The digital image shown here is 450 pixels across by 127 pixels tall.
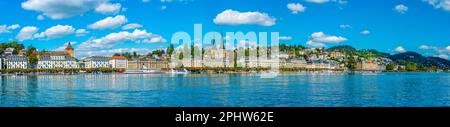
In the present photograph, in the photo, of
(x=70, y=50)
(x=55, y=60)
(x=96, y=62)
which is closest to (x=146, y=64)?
(x=96, y=62)

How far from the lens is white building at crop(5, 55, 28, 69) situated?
5728cm

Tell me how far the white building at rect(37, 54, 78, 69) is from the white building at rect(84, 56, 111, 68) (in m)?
1.50

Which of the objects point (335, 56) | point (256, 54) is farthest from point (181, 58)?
point (335, 56)

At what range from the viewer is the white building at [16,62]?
5728 cm

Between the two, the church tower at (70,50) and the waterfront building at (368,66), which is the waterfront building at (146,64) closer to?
the church tower at (70,50)

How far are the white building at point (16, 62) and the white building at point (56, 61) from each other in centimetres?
176

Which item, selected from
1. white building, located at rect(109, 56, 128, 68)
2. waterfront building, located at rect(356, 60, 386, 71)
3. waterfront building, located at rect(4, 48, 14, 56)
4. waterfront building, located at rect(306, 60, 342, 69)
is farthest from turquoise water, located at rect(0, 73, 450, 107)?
waterfront building, located at rect(356, 60, 386, 71)

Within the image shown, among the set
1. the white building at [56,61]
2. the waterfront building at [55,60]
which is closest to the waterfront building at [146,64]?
the waterfront building at [55,60]

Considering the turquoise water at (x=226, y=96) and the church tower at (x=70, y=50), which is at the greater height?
the church tower at (x=70, y=50)

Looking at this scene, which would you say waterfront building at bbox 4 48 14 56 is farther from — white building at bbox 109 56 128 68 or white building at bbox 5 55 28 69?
white building at bbox 109 56 128 68
